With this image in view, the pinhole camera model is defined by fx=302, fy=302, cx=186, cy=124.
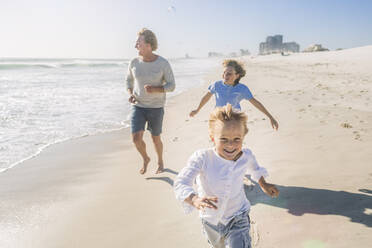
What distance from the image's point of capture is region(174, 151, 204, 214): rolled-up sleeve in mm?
1816

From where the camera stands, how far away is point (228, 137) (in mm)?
1916

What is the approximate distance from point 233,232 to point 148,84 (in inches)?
115

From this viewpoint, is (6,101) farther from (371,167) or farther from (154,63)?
(371,167)

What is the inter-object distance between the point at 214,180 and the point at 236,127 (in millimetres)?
380

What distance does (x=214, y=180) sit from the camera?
1979 millimetres

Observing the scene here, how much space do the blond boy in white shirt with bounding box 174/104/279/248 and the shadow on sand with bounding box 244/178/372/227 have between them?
1.29m

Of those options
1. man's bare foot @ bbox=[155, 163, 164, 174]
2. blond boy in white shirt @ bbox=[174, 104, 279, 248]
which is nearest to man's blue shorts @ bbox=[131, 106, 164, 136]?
man's bare foot @ bbox=[155, 163, 164, 174]

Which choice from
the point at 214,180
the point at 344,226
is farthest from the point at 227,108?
the point at 344,226

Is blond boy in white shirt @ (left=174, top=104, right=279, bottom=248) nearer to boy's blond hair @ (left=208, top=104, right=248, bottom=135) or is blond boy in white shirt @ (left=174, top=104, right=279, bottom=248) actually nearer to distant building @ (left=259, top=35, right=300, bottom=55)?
boy's blond hair @ (left=208, top=104, right=248, bottom=135)

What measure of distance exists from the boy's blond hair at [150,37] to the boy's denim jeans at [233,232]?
3.08 meters

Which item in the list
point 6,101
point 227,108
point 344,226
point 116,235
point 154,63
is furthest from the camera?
point 6,101

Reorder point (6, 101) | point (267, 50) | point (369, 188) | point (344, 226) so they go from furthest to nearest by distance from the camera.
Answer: point (267, 50)
point (6, 101)
point (369, 188)
point (344, 226)

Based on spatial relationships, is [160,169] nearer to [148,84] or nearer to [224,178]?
[148,84]

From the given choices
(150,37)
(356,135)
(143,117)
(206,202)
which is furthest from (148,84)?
(356,135)
